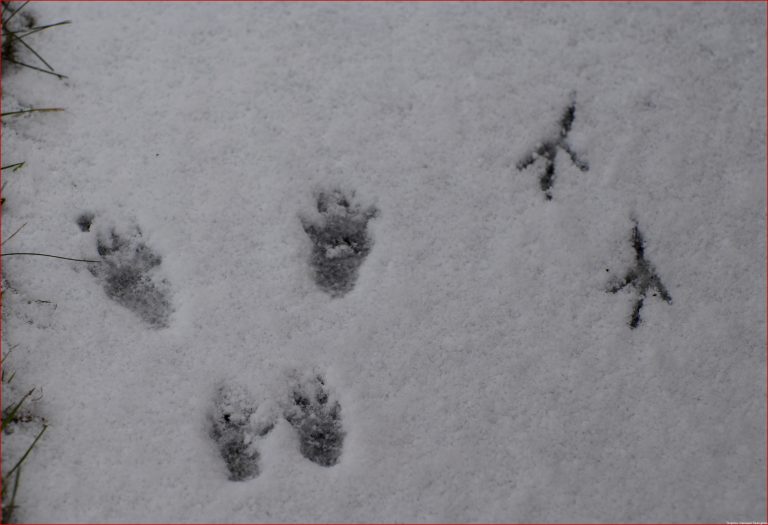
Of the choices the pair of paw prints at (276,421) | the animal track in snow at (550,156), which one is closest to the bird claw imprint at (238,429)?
the pair of paw prints at (276,421)

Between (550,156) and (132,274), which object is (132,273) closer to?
(132,274)

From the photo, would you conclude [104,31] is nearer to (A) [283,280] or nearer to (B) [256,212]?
(B) [256,212]

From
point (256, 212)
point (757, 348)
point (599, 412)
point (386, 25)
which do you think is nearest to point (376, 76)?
point (386, 25)

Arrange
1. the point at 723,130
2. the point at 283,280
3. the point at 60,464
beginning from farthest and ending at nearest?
the point at 723,130
the point at 283,280
the point at 60,464

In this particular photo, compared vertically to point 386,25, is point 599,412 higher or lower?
lower

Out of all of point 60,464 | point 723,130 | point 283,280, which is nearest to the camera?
point 60,464

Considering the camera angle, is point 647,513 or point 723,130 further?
point 723,130

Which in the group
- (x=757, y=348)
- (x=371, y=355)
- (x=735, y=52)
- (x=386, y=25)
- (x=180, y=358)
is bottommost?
(x=180, y=358)

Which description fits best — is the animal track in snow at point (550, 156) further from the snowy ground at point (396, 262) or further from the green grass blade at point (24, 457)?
the green grass blade at point (24, 457)
